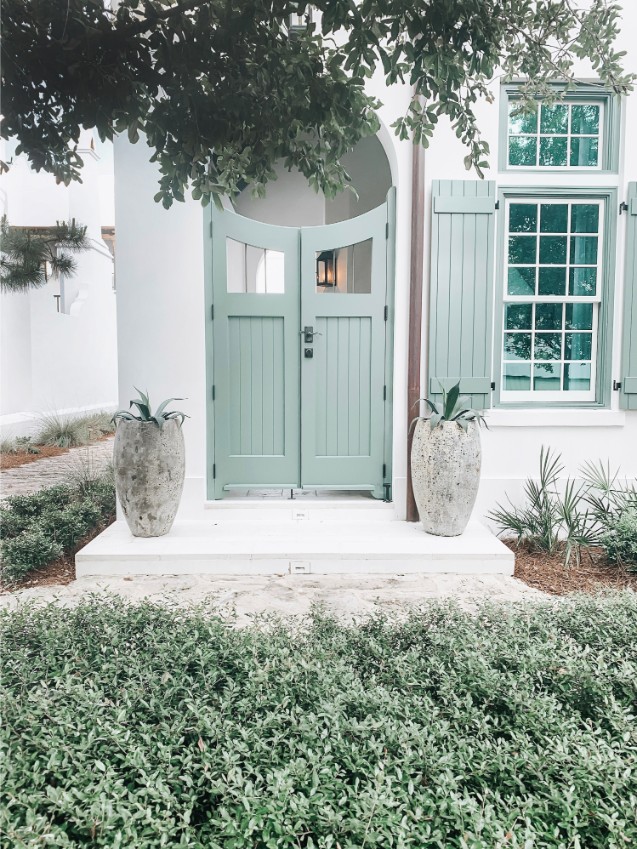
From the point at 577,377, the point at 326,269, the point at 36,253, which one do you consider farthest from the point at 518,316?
the point at 36,253

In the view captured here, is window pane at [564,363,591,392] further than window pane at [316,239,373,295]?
No

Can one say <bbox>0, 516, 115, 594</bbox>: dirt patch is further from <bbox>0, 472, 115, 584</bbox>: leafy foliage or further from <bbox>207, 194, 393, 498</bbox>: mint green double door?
<bbox>207, 194, 393, 498</bbox>: mint green double door

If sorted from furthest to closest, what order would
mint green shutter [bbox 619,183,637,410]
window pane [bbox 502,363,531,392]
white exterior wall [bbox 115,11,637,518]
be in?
1. window pane [bbox 502,363,531,392]
2. mint green shutter [bbox 619,183,637,410]
3. white exterior wall [bbox 115,11,637,518]

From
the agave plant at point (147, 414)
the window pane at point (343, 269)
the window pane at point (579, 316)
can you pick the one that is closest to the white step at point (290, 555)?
the agave plant at point (147, 414)

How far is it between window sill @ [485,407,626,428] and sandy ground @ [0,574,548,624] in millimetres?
1357

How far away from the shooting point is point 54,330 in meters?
10.0

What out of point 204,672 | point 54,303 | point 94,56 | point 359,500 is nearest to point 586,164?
point 359,500

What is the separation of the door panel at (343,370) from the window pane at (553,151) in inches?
54.8

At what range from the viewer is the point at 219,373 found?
16.1 ft

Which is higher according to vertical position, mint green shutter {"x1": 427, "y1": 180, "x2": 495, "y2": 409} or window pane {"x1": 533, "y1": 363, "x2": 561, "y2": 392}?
mint green shutter {"x1": 427, "y1": 180, "x2": 495, "y2": 409}

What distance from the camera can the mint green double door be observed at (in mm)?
4953

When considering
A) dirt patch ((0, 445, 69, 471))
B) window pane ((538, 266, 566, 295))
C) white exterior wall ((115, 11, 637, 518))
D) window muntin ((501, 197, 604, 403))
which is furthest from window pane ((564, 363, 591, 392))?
dirt patch ((0, 445, 69, 471))

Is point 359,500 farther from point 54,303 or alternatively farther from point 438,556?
point 54,303

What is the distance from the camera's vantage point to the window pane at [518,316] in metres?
5.02
